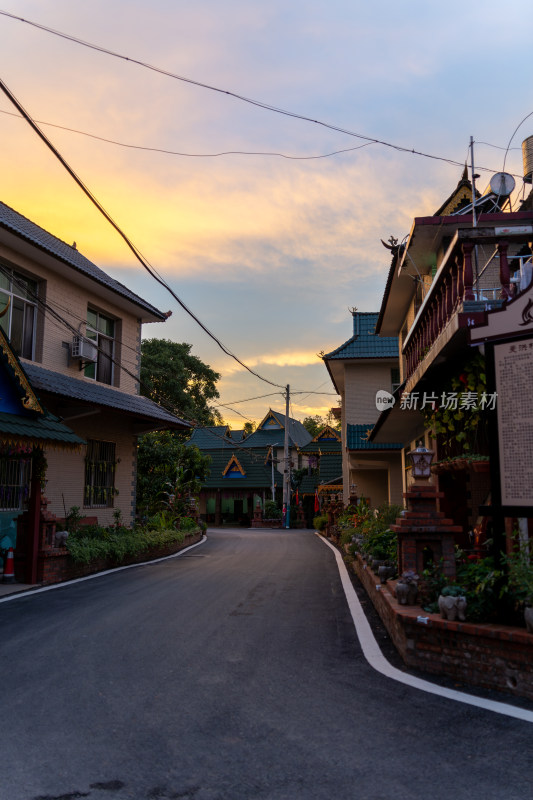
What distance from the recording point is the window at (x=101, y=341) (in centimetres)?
1783

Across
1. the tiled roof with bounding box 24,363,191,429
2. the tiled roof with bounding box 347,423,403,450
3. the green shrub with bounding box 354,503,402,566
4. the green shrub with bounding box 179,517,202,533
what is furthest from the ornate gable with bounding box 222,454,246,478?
the green shrub with bounding box 354,503,402,566

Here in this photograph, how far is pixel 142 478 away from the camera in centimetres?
2719

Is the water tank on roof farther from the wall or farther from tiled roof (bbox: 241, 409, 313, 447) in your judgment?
tiled roof (bbox: 241, 409, 313, 447)

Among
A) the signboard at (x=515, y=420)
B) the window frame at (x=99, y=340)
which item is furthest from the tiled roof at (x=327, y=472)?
the signboard at (x=515, y=420)

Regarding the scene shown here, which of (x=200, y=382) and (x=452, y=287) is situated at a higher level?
(x=200, y=382)

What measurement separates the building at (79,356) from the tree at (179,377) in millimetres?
23078

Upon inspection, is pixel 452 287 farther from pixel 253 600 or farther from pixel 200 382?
pixel 200 382

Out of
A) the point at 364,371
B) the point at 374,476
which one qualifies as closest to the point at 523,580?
the point at 364,371

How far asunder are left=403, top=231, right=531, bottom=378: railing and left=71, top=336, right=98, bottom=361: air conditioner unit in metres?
9.01

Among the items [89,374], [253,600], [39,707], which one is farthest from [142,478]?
[39,707]

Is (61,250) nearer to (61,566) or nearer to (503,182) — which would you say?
(61,566)

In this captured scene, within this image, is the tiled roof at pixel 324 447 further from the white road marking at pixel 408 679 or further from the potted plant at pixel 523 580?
the potted plant at pixel 523 580

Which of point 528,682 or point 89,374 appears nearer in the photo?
point 528,682

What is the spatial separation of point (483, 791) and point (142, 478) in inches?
971
